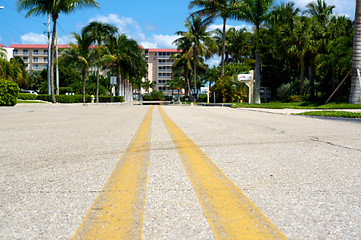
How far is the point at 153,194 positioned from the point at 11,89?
885 inches

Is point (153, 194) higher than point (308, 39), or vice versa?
point (308, 39)

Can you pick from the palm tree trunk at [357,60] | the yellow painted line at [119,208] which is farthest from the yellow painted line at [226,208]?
the palm tree trunk at [357,60]

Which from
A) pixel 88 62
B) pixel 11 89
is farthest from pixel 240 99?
pixel 11 89

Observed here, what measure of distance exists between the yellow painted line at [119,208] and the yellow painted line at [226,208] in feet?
1.43

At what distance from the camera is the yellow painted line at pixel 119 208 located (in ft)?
6.09

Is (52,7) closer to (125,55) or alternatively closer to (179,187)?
(125,55)

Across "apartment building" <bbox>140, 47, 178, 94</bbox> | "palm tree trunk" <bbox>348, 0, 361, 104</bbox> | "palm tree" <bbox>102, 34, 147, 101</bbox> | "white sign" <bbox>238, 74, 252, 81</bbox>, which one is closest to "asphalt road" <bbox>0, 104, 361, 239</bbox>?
"palm tree trunk" <bbox>348, 0, 361, 104</bbox>

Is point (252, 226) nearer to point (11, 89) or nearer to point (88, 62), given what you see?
point (11, 89)

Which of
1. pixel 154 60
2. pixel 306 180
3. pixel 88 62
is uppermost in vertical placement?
pixel 154 60

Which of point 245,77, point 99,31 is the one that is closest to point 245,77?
point 245,77

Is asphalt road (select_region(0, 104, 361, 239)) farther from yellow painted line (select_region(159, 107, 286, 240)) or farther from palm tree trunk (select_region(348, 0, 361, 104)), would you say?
palm tree trunk (select_region(348, 0, 361, 104))

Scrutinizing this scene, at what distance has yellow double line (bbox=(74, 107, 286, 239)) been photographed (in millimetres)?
1863

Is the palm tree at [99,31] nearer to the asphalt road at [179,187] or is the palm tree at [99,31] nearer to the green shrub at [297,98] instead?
the green shrub at [297,98]

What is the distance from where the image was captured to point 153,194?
8.64 ft
